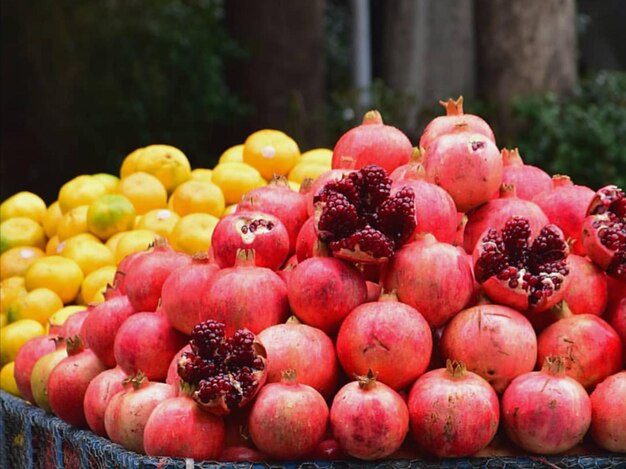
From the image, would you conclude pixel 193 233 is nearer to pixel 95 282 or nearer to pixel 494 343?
pixel 95 282

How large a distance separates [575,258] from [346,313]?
1.89ft

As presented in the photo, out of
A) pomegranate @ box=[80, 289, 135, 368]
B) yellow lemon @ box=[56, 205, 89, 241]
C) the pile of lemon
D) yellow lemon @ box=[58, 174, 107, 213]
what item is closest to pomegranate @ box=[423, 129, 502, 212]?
pomegranate @ box=[80, 289, 135, 368]

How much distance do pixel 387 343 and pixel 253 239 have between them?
47 centimetres

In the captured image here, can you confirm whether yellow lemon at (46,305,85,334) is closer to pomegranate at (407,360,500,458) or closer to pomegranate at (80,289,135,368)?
pomegranate at (80,289,135,368)

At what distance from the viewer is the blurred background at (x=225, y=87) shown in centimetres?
709

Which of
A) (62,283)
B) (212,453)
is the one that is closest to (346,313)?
(212,453)

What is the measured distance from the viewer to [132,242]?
3.74 m

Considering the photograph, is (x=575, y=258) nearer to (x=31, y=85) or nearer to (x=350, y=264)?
(x=350, y=264)

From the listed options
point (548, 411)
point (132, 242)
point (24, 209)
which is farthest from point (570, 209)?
point (24, 209)

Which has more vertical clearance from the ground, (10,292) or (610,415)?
(10,292)

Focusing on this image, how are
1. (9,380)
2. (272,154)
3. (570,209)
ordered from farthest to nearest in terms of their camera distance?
1. (272,154)
2. (9,380)
3. (570,209)

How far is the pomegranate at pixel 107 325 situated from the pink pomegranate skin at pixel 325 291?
1.93 feet

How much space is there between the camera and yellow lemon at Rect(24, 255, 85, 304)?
374cm

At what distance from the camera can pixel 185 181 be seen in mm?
4133
